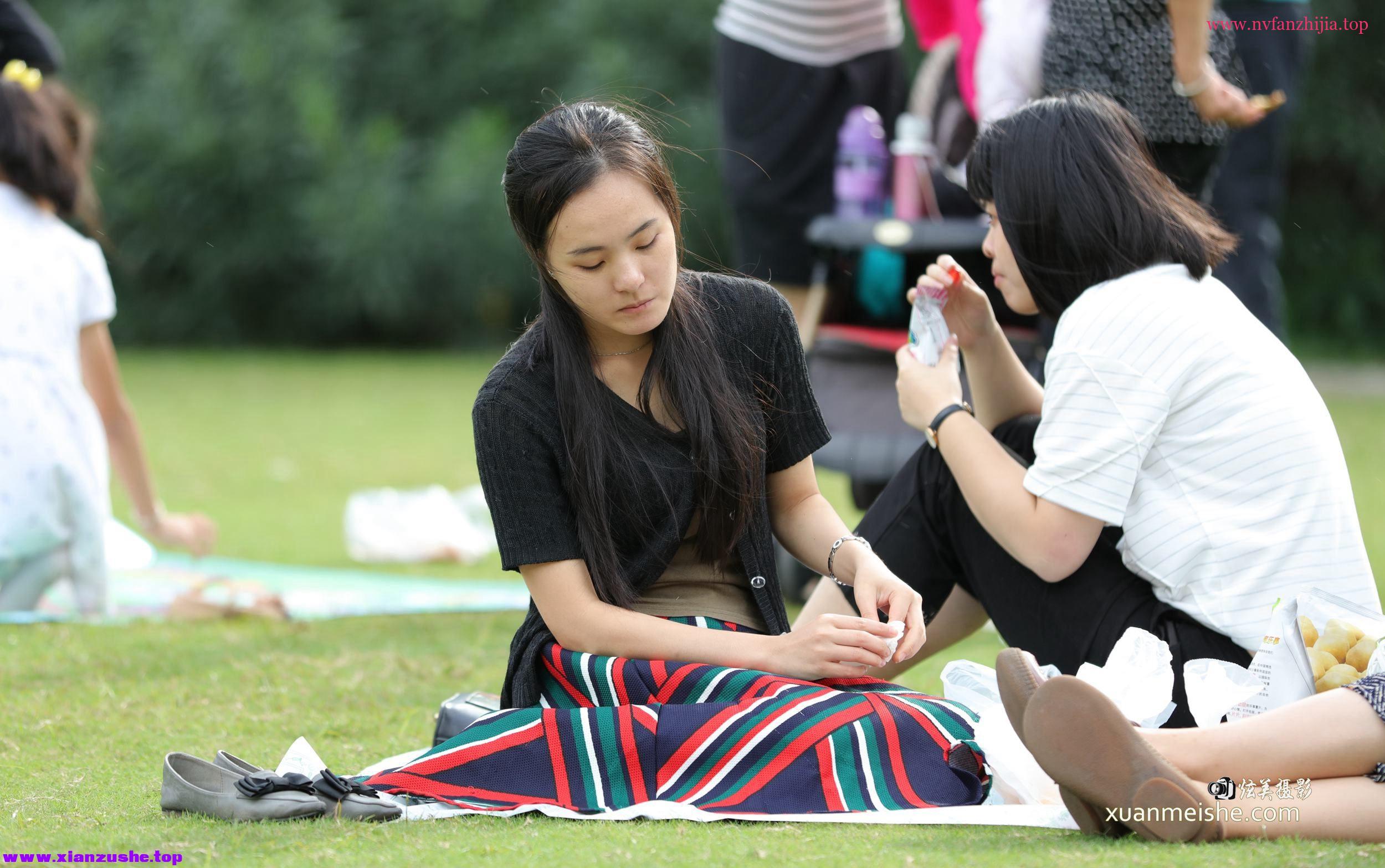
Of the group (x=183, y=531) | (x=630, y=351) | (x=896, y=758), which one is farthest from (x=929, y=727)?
(x=183, y=531)

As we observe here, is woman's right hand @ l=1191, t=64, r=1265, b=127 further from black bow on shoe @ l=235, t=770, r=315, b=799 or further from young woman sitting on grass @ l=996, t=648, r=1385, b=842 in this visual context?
black bow on shoe @ l=235, t=770, r=315, b=799

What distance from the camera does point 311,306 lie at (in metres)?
12.1

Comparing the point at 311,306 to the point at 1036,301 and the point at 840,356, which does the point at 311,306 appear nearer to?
the point at 840,356

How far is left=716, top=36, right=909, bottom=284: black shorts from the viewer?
394 centimetres

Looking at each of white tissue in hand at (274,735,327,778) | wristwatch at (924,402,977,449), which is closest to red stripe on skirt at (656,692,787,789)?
white tissue in hand at (274,735,327,778)

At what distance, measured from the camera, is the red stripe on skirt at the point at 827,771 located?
1833 mm

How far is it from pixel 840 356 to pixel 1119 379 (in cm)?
164

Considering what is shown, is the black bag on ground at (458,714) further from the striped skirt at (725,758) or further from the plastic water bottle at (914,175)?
the plastic water bottle at (914,175)

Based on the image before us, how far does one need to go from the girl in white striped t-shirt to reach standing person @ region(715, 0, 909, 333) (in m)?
1.59

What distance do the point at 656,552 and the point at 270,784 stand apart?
567mm

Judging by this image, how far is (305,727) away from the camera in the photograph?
2438 mm

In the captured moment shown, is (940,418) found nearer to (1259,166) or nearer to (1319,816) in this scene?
(1319,816)

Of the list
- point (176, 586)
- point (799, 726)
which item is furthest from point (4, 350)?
point (799, 726)

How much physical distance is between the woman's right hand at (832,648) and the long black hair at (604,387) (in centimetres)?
21
